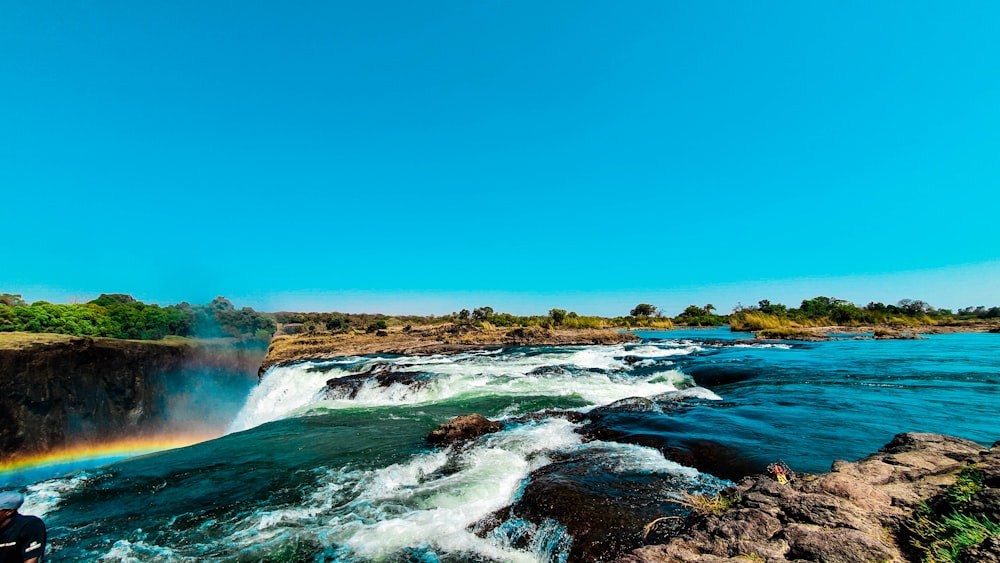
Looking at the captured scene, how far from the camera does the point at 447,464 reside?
7832mm

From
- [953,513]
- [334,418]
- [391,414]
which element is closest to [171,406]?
[334,418]

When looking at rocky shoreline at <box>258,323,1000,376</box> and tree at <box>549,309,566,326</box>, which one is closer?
rocky shoreline at <box>258,323,1000,376</box>

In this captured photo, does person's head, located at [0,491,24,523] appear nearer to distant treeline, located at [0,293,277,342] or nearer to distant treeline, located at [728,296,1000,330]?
distant treeline, located at [0,293,277,342]

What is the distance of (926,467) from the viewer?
13.9 ft

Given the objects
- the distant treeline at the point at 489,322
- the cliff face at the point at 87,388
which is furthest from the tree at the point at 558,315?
the cliff face at the point at 87,388

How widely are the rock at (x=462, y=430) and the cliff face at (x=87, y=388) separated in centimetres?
1576

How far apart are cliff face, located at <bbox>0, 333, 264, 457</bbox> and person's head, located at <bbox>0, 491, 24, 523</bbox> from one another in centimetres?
1678

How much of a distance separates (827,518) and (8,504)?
6960mm

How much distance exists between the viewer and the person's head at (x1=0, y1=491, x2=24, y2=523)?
3023 mm

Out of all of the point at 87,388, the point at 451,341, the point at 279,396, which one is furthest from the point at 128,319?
the point at 451,341

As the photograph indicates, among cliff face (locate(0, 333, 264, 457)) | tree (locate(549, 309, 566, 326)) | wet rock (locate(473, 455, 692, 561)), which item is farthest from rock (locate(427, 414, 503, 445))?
tree (locate(549, 309, 566, 326))

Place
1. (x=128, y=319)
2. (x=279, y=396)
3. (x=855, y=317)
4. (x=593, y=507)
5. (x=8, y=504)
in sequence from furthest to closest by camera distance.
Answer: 1. (x=855, y=317)
2. (x=128, y=319)
3. (x=279, y=396)
4. (x=593, y=507)
5. (x=8, y=504)

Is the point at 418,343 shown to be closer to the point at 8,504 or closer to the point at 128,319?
the point at 128,319

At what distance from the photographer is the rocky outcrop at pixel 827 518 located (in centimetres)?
273
